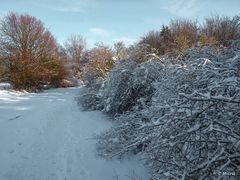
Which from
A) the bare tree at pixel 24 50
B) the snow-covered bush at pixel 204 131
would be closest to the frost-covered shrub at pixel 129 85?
the snow-covered bush at pixel 204 131

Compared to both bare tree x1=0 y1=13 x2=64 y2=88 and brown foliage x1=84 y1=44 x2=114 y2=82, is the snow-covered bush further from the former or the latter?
bare tree x1=0 y1=13 x2=64 y2=88

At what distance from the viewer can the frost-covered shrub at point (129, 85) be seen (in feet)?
30.3

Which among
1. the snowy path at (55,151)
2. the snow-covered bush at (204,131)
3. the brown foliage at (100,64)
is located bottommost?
the snowy path at (55,151)

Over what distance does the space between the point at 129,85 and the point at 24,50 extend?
1517 cm

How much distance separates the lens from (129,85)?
377 inches

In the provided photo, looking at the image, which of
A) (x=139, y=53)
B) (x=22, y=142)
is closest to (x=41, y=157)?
(x=22, y=142)

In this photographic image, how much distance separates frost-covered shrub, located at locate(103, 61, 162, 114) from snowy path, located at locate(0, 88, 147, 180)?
0.72 meters

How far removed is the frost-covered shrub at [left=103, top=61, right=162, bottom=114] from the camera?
30.3 feet

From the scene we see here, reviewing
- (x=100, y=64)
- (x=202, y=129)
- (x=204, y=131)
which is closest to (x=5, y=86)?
(x=100, y=64)

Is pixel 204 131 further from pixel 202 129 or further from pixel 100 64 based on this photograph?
pixel 100 64

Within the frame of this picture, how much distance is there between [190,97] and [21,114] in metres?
8.56

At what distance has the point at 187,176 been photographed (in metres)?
3.47

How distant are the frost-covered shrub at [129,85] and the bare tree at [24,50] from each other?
1399 cm

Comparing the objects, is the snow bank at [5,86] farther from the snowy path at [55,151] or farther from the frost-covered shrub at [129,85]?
the frost-covered shrub at [129,85]
